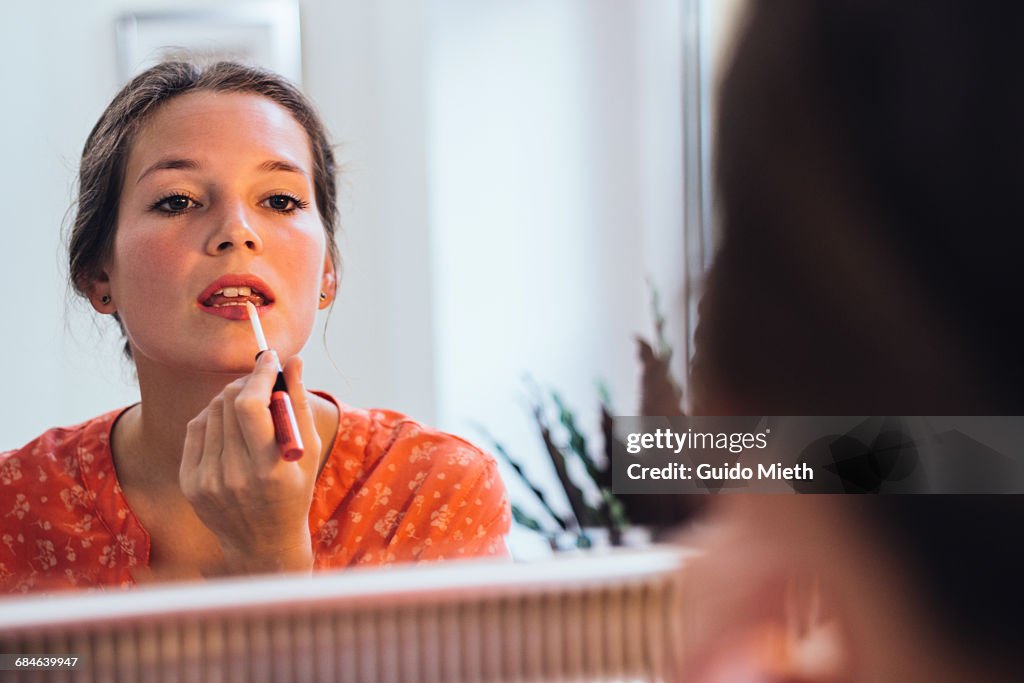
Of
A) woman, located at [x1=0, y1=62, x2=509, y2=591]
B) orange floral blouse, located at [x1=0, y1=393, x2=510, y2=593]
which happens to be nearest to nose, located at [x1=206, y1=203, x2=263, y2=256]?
woman, located at [x1=0, y1=62, x2=509, y2=591]

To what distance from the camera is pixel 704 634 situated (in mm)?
583

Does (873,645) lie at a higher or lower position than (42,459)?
lower

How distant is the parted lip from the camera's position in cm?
52

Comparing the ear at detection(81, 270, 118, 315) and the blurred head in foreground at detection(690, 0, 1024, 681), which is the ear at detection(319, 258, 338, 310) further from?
the blurred head in foreground at detection(690, 0, 1024, 681)

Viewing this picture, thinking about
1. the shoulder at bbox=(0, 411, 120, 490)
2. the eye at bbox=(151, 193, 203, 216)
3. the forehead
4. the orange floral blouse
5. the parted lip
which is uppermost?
the forehead

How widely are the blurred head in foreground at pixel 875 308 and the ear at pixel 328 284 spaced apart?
24 cm

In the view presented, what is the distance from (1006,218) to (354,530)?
0.47 m

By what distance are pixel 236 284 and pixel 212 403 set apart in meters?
0.07

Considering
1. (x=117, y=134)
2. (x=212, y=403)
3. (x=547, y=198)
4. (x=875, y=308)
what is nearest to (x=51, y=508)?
(x=212, y=403)

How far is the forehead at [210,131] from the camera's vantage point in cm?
52

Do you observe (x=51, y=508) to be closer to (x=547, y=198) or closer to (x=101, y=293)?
(x=101, y=293)

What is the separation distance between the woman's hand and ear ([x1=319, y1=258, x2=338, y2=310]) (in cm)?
4

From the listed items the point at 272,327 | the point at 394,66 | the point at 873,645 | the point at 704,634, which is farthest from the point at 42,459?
the point at 873,645

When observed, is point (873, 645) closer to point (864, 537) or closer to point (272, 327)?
point (864, 537)
